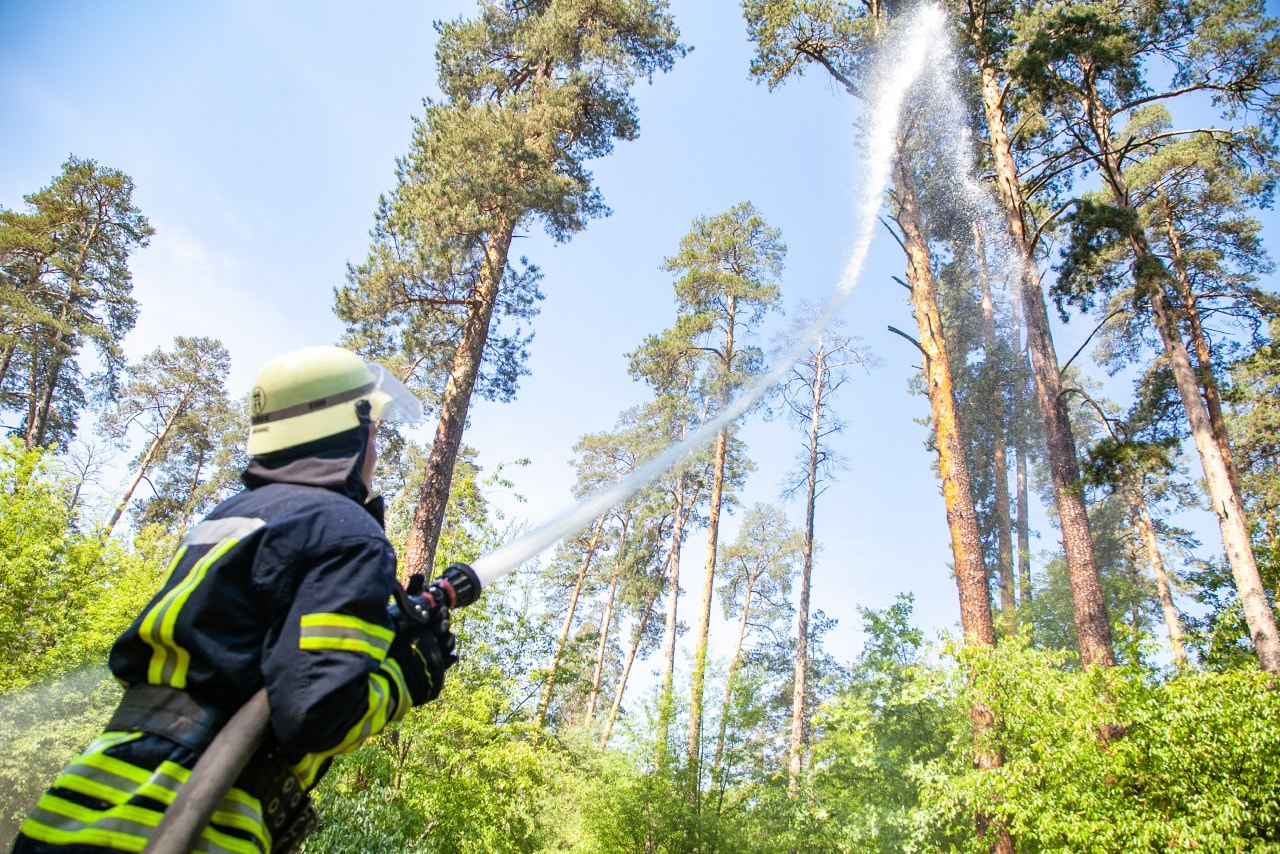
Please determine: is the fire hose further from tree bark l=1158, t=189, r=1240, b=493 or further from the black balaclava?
tree bark l=1158, t=189, r=1240, b=493

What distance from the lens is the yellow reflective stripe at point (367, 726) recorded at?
5.01 feet

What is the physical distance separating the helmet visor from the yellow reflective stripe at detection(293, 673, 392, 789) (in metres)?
0.87

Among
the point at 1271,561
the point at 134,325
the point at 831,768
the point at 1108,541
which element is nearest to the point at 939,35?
the point at 1271,561

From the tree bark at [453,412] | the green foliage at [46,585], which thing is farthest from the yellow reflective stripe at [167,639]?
the green foliage at [46,585]

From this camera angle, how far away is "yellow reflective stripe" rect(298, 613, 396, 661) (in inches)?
58.7

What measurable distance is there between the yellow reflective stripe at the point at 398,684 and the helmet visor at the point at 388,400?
2.63 ft

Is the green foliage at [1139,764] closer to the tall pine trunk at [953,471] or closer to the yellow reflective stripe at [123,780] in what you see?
the tall pine trunk at [953,471]

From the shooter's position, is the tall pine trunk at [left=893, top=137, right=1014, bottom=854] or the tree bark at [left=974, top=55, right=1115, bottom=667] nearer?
the tall pine trunk at [left=893, top=137, right=1014, bottom=854]

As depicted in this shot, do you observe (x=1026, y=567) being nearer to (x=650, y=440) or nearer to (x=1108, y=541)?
(x=1108, y=541)

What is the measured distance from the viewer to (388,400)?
7.14 ft

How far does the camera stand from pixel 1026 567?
74.1 ft

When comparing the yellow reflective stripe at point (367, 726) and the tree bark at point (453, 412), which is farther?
the tree bark at point (453, 412)

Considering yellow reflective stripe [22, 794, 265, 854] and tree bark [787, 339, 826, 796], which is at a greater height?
tree bark [787, 339, 826, 796]

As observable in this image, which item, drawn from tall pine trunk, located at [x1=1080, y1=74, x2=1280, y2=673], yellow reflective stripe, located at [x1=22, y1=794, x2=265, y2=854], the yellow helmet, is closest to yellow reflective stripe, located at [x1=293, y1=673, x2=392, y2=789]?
yellow reflective stripe, located at [x1=22, y1=794, x2=265, y2=854]
